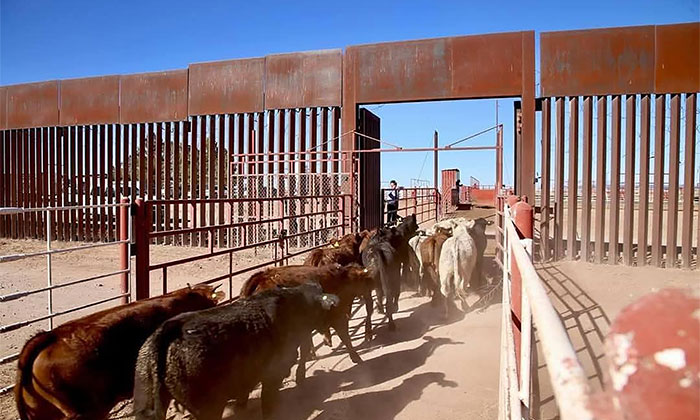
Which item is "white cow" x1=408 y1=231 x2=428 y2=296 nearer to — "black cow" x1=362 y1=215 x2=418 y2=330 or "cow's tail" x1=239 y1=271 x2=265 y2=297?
"black cow" x1=362 y1=215 x2=418 y2=330

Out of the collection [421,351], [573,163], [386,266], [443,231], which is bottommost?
[421,351]

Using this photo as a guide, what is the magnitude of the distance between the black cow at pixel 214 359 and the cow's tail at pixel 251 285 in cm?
101

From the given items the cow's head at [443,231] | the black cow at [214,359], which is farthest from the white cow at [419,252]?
the black cow at [214,359]

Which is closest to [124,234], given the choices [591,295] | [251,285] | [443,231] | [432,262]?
[251,285]

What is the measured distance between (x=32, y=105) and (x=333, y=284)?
1601 centimetres

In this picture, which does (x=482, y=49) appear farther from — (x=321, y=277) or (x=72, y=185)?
(x=72, y=185)

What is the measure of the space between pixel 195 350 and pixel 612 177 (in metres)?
10.4

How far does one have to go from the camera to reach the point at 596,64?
10.7m

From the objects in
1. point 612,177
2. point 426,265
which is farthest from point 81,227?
point 612,177

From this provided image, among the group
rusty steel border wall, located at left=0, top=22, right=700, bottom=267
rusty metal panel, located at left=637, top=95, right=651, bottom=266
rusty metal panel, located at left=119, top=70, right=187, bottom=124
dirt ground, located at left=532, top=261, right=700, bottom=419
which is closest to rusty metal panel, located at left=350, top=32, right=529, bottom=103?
rusty steel border wall, located at left=0, top=22, right=700, bottom=267

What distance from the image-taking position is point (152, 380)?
3.14 metres

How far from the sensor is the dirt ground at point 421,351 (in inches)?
160

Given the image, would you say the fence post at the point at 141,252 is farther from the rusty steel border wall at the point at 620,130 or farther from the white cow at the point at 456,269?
the rusty steel border wall at the point at 620,130

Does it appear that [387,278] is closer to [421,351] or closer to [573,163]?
[421,351]
